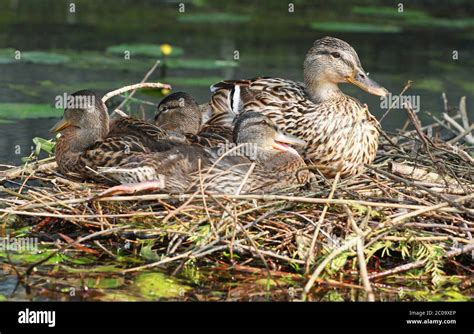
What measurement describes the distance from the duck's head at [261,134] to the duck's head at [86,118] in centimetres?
112

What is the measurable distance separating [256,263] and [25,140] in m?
4.44

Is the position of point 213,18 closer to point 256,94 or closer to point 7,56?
point 7,56

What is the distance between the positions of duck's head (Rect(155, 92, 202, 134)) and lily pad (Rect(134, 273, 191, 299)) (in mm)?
2308

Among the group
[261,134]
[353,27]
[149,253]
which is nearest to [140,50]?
[353,27]

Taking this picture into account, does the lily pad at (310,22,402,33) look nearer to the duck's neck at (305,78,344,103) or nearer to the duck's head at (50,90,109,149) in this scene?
the duck's neck at (305,78,344,103)

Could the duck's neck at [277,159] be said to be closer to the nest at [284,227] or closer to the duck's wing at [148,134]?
Result: the nest at [284,227]

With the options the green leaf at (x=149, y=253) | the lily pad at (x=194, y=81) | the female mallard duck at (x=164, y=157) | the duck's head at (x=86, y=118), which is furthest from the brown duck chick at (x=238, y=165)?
the lily pad at (x=194, y=81)

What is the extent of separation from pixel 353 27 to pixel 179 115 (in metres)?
9.10

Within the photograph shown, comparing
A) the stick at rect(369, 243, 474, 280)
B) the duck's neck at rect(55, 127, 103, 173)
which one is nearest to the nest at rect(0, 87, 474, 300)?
the stick at rect(369, 243, 474, 280)

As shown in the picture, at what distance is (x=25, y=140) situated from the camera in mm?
11250

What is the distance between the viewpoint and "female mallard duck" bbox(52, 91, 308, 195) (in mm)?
8180

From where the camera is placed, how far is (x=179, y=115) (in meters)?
9.33
